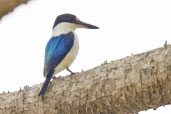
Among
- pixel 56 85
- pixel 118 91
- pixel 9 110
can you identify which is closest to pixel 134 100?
pixel 118 91

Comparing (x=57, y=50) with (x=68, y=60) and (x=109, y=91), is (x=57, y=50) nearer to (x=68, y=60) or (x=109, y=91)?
(x=68, y=60)

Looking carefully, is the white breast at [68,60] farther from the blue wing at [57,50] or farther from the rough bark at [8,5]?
the rough bark at [8,5]

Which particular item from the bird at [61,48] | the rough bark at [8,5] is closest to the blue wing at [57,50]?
the bird at [61,48]

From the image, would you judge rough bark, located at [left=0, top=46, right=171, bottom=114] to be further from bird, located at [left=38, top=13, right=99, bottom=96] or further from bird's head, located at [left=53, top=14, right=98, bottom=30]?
bird's head, located at [left=53, top=14, right=98, bottom=30]

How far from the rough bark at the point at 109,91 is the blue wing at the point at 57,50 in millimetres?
50

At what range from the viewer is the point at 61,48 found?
1555 mm

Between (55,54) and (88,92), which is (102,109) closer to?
(88,92)

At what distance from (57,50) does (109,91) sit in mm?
252

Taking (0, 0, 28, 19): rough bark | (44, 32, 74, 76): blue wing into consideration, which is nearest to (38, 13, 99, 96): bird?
(44, 32, 74, 76): blue wing

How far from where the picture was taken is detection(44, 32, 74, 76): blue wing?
4.97 feet

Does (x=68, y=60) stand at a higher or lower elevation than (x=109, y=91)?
higher

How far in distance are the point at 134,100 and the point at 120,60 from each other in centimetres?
13

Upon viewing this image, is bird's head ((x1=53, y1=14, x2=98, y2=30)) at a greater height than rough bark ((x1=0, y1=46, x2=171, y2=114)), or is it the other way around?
bird's head ((x1=53, y1=14, x2=98, y2=30))

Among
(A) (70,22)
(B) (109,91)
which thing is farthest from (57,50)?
(B) (109,91)
